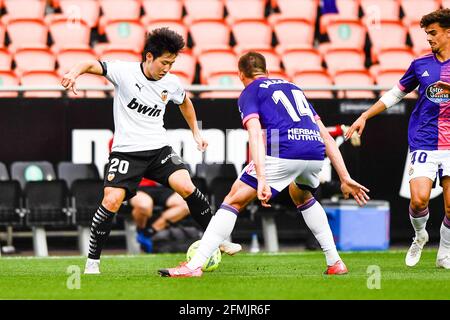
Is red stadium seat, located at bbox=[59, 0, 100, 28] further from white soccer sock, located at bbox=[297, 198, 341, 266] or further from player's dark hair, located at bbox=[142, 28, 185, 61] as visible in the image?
white soccer sock, located at bbox=[297, 198, 341, 266]

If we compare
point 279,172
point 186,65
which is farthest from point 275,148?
point 186,65

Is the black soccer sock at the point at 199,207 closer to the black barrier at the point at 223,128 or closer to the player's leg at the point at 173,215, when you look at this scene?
the player's leg at the point at 173,215

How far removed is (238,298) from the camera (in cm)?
744

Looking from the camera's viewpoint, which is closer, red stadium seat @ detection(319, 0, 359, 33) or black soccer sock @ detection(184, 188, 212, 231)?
black soccer sock @ detection(184, 188, 212, 231)

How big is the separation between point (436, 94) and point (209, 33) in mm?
8674

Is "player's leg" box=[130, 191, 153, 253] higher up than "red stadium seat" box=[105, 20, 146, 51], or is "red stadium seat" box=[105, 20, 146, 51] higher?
"red stadium seat" box=[105, 20, 146, 51]

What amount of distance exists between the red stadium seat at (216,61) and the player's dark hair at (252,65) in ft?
26.5

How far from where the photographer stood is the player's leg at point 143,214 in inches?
538

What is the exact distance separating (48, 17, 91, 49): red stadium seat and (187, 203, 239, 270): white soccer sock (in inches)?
369

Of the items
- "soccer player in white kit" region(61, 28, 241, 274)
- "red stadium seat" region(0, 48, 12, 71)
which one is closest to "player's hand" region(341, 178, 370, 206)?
"soccer player in white kit" region(61, 28, 241, 274)

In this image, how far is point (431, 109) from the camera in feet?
32.6

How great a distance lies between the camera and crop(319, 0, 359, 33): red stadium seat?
18.7m
